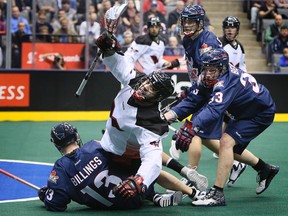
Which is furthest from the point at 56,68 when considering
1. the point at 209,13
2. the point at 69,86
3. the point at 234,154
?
the point at 234,154

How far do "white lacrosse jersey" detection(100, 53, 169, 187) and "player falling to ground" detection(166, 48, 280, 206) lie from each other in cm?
52

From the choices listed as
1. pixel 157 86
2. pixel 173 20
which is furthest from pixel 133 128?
pixel 173 20

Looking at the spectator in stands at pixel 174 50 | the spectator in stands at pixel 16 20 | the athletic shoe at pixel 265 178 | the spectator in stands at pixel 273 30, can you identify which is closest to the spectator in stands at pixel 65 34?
the spectator in stands at pixel 16 20

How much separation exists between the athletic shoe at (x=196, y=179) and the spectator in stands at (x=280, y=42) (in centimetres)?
751

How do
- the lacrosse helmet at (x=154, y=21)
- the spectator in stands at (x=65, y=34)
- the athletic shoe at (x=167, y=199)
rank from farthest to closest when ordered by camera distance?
the spectator in stands at (x=65, y=34), the lacrosse helmet at (x=154, y=21), the athletic shoe at (x=167, y=199)

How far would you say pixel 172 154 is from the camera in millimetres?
9180

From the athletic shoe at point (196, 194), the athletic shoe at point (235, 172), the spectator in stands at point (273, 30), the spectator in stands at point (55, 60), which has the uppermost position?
the athletic shoe at point (196, 194)

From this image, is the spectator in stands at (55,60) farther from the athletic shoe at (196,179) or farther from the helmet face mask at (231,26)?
the athletic shoe at (196,179)

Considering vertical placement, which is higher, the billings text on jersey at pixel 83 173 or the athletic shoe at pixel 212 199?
the billings text on jersey at pixel 83 173

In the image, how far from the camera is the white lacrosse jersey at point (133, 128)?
5.85 metres

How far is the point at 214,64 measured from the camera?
6582 mm

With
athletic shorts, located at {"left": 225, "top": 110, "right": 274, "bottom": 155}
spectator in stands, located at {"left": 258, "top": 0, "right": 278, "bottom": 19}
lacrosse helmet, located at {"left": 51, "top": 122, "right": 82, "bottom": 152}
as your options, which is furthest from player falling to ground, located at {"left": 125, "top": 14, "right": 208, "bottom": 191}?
lacrosse helmet, located at {"left": 51, "top": 122, "right": 82, "bottom": 152}

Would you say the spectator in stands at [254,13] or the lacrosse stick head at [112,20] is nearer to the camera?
the lacrosse stick head at [112,20]

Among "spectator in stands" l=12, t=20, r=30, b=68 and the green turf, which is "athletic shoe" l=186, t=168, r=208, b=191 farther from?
"spectator in stands" l=12, t=20, r=30, b=68
